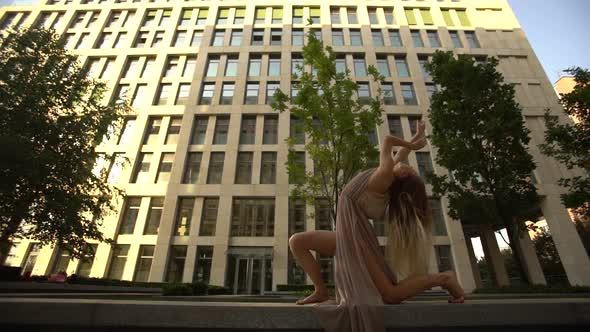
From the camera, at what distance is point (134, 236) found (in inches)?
819

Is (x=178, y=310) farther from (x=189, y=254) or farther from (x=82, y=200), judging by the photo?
(x=189, y=254)

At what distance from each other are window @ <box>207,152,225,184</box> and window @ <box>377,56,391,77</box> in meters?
16.4

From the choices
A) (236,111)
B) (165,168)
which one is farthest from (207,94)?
(165,168)

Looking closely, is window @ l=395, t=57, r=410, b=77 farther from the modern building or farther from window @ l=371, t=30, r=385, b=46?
window @ l=371, t=30, r=385, b=46

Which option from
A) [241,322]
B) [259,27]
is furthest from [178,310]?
[259,27]

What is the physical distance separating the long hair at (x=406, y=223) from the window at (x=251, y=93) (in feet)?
76.2

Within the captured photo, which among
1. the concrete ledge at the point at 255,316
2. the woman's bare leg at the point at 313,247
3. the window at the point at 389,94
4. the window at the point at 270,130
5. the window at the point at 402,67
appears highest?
the window at the point at 402,67

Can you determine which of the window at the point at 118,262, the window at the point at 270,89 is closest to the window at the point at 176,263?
the window at the point at 118,262

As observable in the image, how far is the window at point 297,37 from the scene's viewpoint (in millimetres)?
28188

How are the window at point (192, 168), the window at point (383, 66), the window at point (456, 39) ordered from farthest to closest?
the window at point (456, 39), the window at point (383, 66), the window at point (192, 168)

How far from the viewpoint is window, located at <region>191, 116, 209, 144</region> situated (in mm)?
23875

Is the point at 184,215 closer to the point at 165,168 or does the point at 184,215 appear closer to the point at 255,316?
the point at 165,168

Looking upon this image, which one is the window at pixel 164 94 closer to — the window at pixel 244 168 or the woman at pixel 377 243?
the window at pixel 244 168

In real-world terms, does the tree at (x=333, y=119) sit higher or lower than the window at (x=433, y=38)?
Answer: lower
